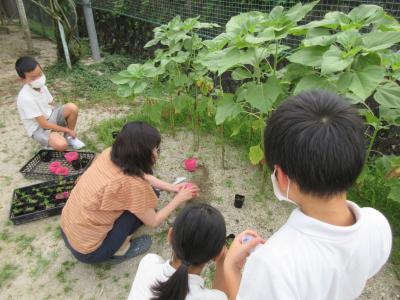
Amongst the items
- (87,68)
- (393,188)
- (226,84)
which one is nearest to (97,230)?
(393,188)

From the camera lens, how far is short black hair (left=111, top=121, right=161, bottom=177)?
6.14 ft

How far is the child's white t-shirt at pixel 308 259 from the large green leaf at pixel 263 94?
1.17 m

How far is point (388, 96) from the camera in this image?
1807mm

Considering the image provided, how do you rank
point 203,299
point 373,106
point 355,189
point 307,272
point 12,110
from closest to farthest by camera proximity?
1. point 307,272
2. point 203,299
3. point 355,189
4. point 373,106
5. point 12,110

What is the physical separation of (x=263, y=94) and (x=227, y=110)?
367 mm

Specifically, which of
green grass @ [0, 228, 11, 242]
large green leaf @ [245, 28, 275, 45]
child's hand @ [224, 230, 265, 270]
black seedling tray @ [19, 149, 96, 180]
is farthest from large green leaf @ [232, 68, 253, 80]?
green grass @ [0, 228, 11, 242]

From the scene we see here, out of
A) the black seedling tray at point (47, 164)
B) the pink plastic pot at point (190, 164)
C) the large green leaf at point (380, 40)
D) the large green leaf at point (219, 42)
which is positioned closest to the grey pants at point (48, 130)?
the black seedling tray at point (47, 164)

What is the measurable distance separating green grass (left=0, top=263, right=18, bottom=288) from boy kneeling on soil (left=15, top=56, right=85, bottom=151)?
133 centimetres

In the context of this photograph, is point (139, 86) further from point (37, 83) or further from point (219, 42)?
point (37, 83)

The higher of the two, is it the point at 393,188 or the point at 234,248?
the point at 234,248

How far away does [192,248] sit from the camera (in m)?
1.37

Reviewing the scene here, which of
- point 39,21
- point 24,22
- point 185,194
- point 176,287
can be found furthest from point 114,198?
point 39,21

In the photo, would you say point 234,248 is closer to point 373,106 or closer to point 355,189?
point 355,189

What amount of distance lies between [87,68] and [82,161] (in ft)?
9.63
